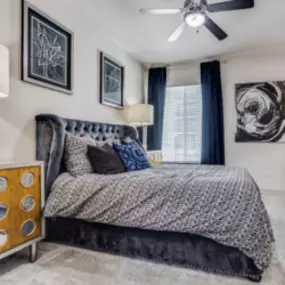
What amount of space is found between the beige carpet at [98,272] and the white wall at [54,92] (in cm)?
91

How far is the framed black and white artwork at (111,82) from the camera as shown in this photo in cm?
373

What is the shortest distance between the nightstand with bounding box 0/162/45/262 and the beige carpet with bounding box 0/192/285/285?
157 mm

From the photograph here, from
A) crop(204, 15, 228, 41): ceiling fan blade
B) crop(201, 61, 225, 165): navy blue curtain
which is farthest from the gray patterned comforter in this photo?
crop(201, 61, 225, 165): navy blue curtain

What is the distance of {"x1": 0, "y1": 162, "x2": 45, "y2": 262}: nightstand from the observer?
5.87 ft

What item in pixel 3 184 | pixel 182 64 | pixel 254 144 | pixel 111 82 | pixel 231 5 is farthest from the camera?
pixel 182 64

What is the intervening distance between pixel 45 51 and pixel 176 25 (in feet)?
5.96

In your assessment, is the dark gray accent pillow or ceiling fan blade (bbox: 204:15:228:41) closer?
the dark gray accent pillow

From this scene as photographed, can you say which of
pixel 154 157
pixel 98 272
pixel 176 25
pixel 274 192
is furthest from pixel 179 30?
pixel 274 192

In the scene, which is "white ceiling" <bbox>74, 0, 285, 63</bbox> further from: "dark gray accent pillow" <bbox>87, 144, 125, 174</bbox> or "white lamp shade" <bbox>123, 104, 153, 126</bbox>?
"dark gray accent pillow" <bbox>87, 144, 125, 174</bbox>

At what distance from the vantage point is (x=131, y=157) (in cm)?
299

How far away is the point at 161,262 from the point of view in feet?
6.62

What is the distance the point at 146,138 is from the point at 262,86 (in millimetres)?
2325

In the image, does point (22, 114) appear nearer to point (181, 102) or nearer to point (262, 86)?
point (181, 102)

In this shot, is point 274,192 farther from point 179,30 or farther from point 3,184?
point 3,184
